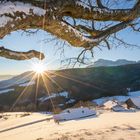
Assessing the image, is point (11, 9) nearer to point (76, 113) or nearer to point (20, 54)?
point (20, 54)

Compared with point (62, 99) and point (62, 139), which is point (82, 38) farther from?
point (62, 99)

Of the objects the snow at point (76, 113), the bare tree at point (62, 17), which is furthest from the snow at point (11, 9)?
the snow at point (76, 113)

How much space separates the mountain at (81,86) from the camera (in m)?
73.8

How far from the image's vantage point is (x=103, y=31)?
6.02 m

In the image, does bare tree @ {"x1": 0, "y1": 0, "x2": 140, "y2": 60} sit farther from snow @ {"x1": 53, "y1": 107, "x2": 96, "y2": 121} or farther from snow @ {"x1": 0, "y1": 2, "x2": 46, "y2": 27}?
snow @ {"x1": 53, "y1": 107, "x2": 96, "y2": 121}

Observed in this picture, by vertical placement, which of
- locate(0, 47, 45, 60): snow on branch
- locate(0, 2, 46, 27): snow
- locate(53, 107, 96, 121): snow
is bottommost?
locate(53, 107, 96, 121): snow

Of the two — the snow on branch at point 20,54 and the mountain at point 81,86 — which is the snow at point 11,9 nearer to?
the snow on branch at point 20,54

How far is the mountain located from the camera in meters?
73.8

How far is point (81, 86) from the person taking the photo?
80.8 meters

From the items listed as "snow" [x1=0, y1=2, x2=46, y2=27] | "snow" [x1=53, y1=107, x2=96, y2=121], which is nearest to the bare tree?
"snow" [x1=0, y1=2, x2=46, y2=27]

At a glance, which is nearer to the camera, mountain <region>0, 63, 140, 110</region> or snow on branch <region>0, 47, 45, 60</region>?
snow on branch <region>0, 47, 45, 60</region>

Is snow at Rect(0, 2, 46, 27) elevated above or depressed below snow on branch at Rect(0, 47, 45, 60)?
above

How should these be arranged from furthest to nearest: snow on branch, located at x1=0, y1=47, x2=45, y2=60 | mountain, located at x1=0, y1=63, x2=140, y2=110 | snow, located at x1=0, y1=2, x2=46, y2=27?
1. mountain, located at x1=0, y1=63, x2=140, y2=110
2. snow on branch, located at x1=0, y1=47, x2=45, y2=60
3. snow, located at x1=0, y1=2, x2=46, y2=27

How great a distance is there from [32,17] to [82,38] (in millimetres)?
1252
